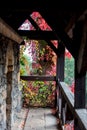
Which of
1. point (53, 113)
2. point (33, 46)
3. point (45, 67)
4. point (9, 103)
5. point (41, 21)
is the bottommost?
point (53, 113)

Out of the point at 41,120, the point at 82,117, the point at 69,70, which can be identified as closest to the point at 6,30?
the point at 82,117

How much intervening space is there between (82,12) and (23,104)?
21.6 ft

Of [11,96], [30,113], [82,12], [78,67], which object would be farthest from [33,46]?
[82,12]

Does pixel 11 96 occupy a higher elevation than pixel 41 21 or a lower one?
lower

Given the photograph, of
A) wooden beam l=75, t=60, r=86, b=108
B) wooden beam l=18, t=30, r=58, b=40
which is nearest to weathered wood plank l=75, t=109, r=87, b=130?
wooden beam l=75, t=60, r=86, b=108

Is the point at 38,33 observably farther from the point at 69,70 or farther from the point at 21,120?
the point at 69,70

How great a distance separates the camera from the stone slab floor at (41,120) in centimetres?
637

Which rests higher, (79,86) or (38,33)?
(38,33)

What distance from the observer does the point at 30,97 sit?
29.3 ft

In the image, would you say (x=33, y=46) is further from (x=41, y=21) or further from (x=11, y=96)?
(x=11, y=96)

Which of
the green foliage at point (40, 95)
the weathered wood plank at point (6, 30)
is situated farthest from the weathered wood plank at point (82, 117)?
the green foliage at point (40, 95)

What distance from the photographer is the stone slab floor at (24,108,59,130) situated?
637cm

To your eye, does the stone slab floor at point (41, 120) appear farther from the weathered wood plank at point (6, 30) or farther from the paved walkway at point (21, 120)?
the weathered wood plank at point (6, 30)

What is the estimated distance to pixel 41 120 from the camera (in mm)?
7031
